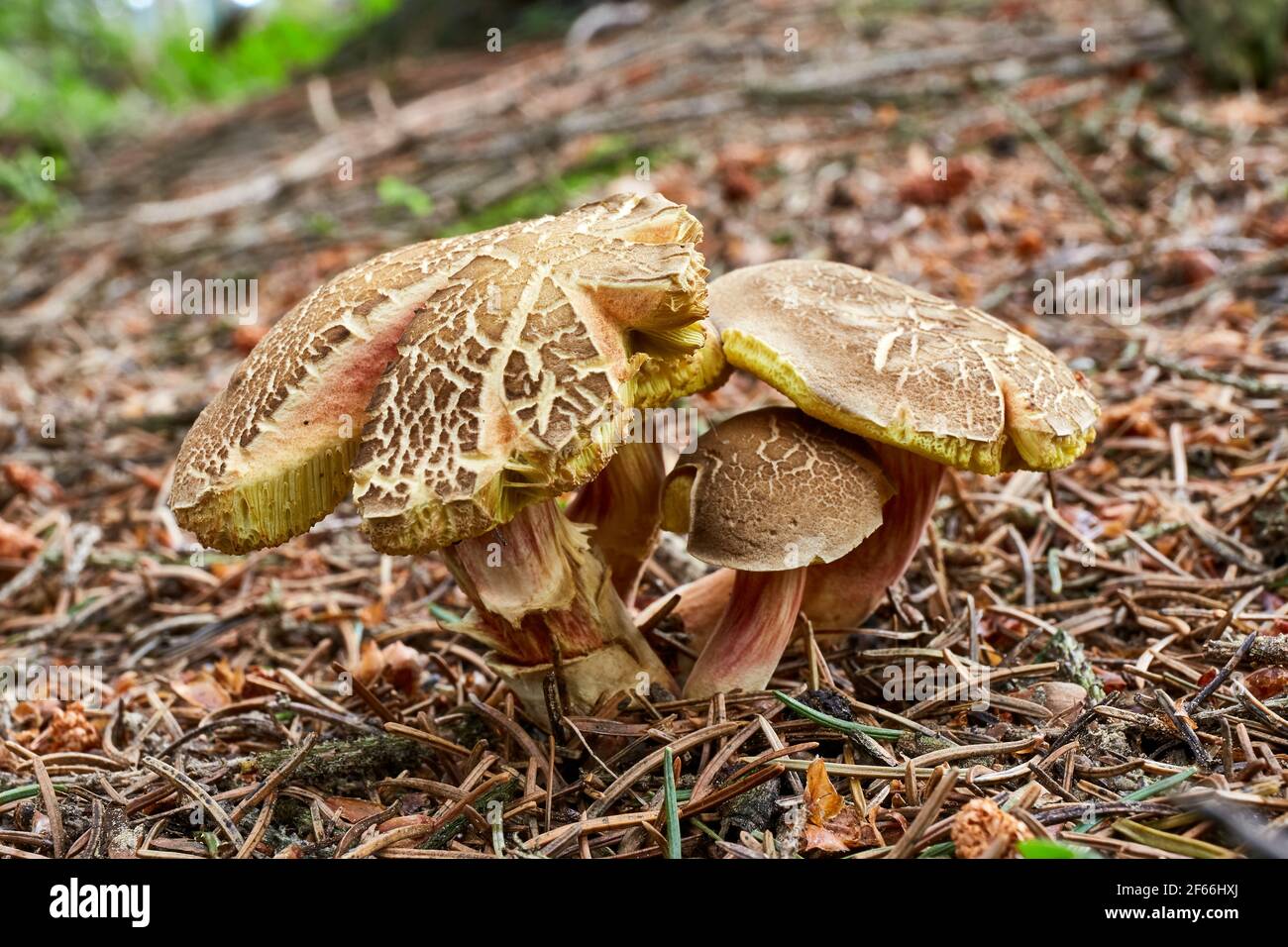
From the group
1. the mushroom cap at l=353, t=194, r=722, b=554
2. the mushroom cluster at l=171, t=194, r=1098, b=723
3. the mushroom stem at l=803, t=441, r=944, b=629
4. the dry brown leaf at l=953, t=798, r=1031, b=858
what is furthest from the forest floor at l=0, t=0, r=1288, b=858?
the mushroom cap at l=353, t=194, r=722, b=554

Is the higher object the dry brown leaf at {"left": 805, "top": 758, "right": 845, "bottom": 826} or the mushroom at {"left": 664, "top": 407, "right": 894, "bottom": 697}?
the mushroom at {"left": 664, "top": 407, "right": 894, "bottom": 697}

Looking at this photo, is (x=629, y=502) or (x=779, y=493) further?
(x=629, y=502)

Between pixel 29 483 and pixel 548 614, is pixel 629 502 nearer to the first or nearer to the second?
pixel 548 614

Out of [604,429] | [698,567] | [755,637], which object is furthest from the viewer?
[698,567]

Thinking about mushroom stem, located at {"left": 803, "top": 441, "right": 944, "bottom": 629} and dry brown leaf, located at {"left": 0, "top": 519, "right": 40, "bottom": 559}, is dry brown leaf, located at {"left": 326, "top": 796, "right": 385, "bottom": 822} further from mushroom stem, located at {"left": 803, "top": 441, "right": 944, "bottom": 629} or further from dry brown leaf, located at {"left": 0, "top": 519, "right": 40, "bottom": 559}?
dry brown leaf, located at {"left": 0, "top": 519, "right": 40, "bottom": 559}

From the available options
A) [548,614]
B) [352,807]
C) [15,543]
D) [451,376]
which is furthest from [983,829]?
[15,543]

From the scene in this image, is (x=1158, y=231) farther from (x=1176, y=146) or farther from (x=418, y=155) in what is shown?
Result: (x=418, y=155)

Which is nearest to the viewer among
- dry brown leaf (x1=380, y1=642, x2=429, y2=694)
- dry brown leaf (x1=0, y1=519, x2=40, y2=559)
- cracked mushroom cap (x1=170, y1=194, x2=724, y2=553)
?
cracked mushroom cap (x1=170, y1=194, x2=724, y2=553)
